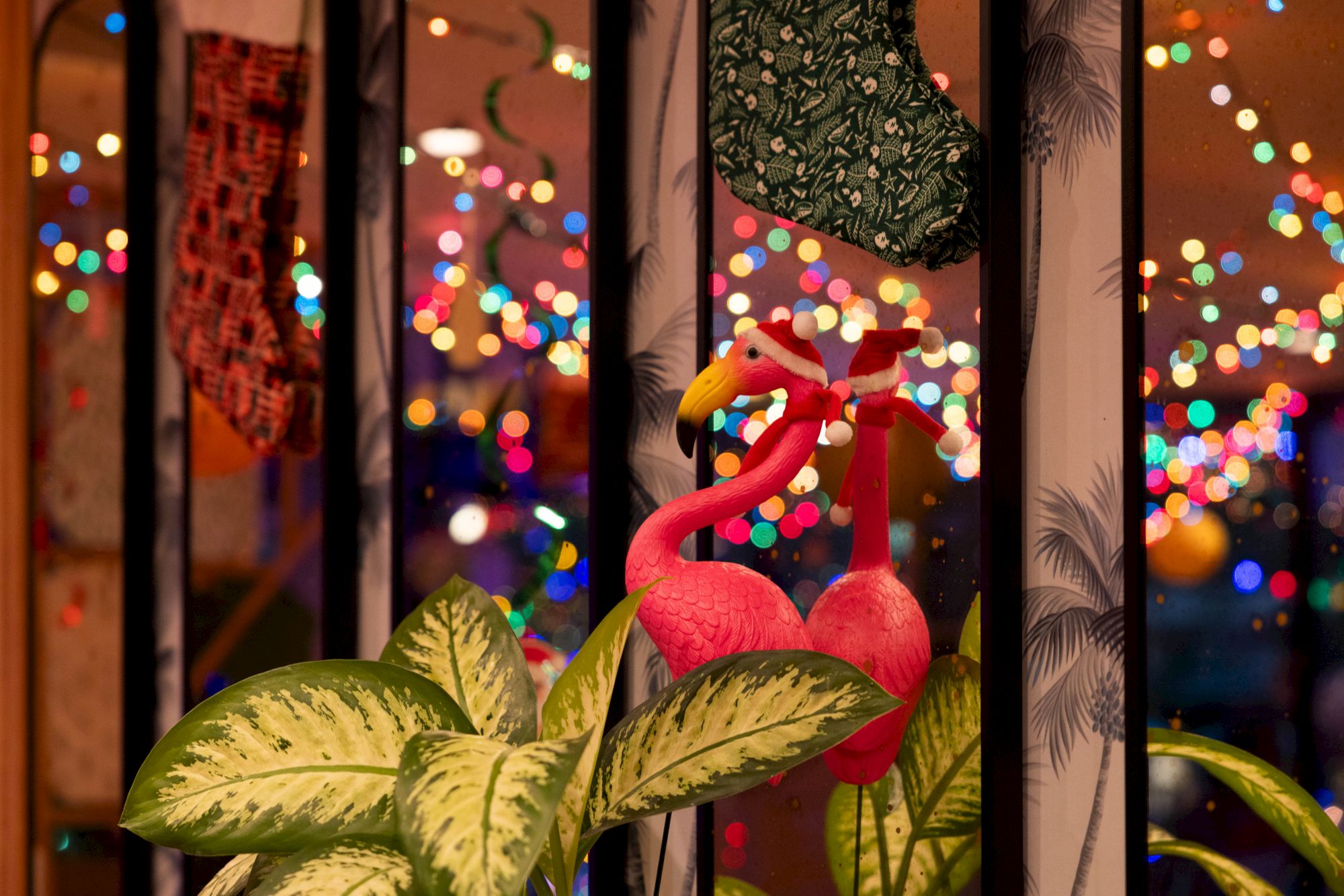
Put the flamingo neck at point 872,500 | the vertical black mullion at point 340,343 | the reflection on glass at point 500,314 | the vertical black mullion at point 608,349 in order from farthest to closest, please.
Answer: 1. the vertical black mullion at point 340,343
2. the reflection on glass at point 500,314
3. the vertical black mullion at point 608,349
4. the flamingo neck at point 872,500

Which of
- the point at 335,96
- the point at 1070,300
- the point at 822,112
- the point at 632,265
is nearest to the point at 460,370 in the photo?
the point at 632,265

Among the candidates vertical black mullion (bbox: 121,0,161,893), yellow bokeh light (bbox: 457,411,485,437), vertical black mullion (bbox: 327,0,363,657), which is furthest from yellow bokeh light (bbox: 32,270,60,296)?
yellow bokeh light (bbox: 457,411,485,437)

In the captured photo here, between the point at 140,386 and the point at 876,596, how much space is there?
1.64m

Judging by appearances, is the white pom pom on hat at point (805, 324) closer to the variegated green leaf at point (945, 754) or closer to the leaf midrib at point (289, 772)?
the variegated green leaf at point (945, 754)

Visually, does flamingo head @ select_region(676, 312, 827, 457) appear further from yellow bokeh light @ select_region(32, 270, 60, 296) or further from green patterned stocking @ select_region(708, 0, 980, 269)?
yellow bokeh light @ select_region(32, 270, 60, 296)

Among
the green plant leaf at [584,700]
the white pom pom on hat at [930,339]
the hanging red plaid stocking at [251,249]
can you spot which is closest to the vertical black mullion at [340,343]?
the hanging red plaid stocking at [251,249]

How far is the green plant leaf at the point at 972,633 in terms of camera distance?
40.7 inches

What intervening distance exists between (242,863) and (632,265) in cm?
84

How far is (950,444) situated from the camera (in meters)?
0.97

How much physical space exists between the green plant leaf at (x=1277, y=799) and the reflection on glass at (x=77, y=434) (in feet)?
6.40

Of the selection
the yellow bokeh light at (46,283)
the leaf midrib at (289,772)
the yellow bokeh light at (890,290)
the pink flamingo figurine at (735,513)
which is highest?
the yellow bokeh light at (46,283)

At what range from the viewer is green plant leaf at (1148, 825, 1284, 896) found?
2.90 ft

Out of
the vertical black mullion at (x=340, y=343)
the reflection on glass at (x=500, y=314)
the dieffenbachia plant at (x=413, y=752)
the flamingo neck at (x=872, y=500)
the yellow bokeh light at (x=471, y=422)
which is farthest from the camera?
the vertical black mullion at (x=340, y=343)

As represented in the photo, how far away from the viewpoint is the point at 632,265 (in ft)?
4.51
